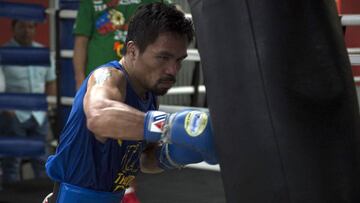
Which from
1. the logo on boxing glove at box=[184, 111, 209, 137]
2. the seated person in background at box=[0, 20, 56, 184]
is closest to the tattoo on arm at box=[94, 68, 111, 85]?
the logo on boxing glove at box=[184, 111, 209, 137]

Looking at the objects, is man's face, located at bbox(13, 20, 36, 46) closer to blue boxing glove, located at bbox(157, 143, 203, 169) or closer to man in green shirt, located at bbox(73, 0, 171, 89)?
man in green shirt, located at bbox(73, 0, 171, 89)

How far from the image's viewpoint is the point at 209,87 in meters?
1.99

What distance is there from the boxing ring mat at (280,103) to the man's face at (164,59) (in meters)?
0.50

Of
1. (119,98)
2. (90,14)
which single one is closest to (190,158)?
(119,98)

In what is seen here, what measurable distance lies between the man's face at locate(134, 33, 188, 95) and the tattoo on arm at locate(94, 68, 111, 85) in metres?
0.13

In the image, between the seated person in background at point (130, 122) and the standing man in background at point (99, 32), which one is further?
the standing man in background at point (99, 32)

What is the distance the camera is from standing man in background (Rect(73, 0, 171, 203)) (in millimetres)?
4691

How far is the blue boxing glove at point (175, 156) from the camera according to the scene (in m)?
2.45

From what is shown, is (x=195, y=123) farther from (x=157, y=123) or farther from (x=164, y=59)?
(x=164, y=59)

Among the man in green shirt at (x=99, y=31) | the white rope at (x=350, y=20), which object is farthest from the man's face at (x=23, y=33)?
the white rope at (x=350, y=20)

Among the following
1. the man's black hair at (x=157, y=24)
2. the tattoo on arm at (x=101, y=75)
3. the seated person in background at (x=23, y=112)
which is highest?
the man's black hair at (x=157, y=24)

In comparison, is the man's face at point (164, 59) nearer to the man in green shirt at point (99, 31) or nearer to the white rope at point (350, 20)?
the white rope at point (350, 20)

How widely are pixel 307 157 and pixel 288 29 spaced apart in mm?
316

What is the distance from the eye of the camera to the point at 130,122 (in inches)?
84.3
